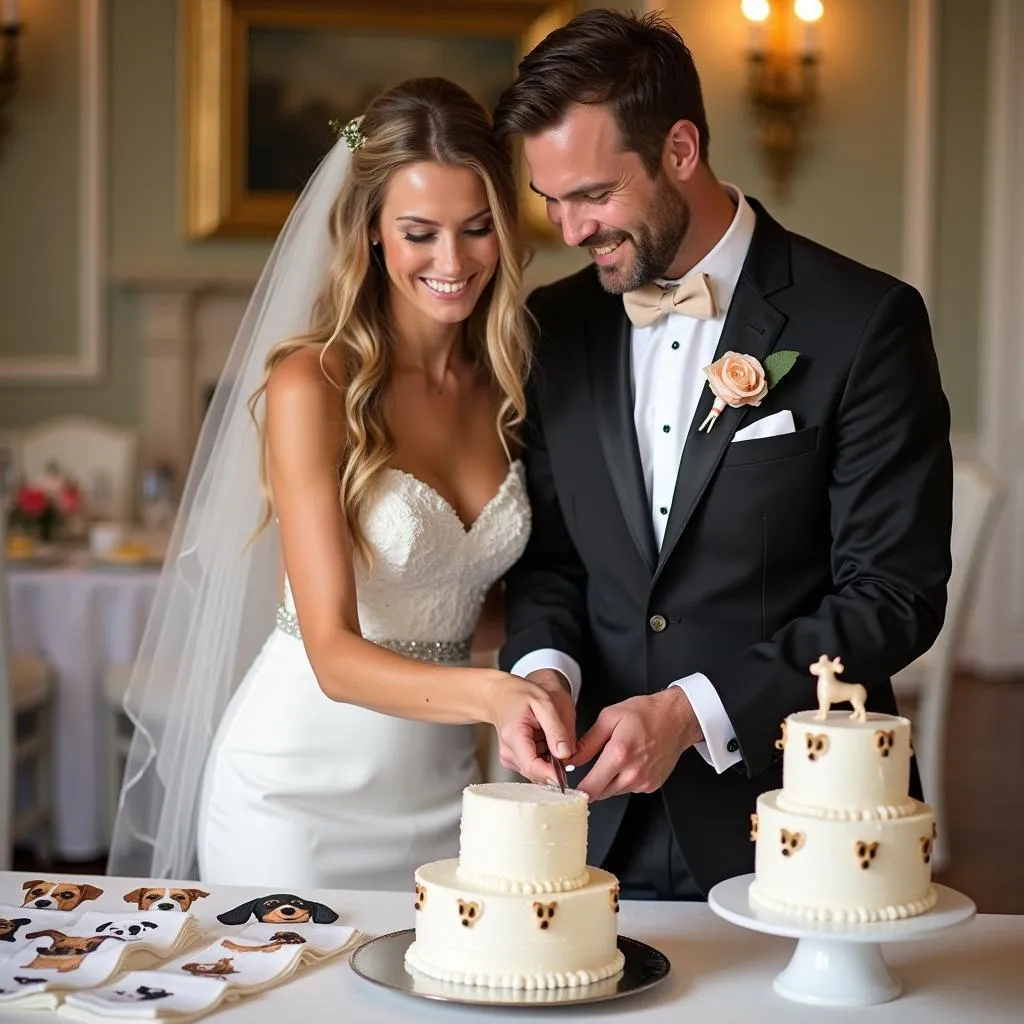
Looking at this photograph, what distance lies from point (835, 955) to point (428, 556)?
3.87 ft

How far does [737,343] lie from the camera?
8.14ft

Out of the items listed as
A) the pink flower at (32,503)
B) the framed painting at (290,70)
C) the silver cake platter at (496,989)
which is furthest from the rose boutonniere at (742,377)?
the framed painting at (290,70)

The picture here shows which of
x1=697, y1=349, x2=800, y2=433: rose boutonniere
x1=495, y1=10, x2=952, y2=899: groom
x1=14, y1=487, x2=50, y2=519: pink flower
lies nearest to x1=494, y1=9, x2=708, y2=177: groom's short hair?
x1=495, y1=10, x2=952, y2=899: groom

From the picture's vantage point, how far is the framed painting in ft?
27.5

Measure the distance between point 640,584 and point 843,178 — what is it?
22.5 ft

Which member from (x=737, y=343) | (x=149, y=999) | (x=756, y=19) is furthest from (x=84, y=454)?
(x=149, y=999)

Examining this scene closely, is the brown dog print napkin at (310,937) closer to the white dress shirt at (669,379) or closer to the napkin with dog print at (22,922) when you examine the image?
the napkin with dog print at (22,922)

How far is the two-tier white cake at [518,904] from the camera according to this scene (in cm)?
174

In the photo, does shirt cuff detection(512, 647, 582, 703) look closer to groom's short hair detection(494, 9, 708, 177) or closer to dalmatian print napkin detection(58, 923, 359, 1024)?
dalmatian print napkin detection(58, 923, 359, 1024)

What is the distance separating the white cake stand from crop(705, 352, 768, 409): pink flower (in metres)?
0.82

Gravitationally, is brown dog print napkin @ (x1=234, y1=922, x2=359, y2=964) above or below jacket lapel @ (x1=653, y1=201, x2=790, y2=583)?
below

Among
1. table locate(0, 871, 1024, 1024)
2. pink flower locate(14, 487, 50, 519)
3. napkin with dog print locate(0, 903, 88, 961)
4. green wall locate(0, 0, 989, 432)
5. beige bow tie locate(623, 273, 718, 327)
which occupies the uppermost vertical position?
green wall locate(0, 0, 989, 432)

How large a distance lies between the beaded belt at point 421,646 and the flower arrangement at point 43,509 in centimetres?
339

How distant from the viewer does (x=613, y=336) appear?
2656mm
